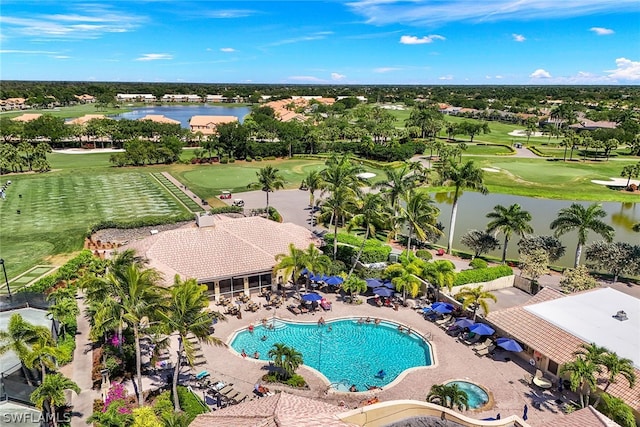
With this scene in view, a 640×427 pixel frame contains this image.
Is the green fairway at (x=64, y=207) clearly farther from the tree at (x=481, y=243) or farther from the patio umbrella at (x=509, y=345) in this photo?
the patio umbrella at (x=509, y=345)

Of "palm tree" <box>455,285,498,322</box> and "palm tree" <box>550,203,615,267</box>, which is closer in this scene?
"palm tree" <box>455,285,498,322</box>

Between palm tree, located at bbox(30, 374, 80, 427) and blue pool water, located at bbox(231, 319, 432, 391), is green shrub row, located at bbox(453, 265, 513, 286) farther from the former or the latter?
palm tree, located at bbox(30, 374, 80, 427)

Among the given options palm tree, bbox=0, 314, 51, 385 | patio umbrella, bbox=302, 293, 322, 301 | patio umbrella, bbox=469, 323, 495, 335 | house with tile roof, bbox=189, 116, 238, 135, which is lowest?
patio umbrella, bbox=302, 293, 322, 301

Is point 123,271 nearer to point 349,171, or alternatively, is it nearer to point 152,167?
point 349,171

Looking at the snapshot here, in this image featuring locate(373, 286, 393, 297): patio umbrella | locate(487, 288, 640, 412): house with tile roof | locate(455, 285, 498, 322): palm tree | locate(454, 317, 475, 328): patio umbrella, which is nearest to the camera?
locate(487, 288, 640, 412): house with tile roof

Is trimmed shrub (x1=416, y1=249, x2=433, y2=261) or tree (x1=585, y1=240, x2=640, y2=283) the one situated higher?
tree (x1=585, y1=240, x2=640, y2=283)

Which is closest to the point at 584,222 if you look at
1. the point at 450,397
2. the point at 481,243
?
the point at 481,243

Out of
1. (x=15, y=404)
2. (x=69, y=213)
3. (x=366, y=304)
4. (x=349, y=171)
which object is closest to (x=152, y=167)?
(x=69, y=213)

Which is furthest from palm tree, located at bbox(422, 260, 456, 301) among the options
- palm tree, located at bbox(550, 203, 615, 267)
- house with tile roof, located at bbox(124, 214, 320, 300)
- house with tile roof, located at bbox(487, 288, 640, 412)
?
palm tree, located at bbox(550, 203, 615, 267)
